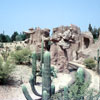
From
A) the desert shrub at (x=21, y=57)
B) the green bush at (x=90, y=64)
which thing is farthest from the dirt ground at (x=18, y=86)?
the green bush at (x=90, y=64)

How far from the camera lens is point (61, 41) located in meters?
12.5

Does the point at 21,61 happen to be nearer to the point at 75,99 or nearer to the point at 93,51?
the point at 75,99

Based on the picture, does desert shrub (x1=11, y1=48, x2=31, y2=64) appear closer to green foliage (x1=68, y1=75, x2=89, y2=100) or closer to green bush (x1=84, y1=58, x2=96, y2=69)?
green bush (x1=84, y1=58, x2=96, y2=69)

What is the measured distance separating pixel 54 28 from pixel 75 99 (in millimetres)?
16378

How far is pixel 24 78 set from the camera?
33.1 feet

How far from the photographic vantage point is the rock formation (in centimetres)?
1238

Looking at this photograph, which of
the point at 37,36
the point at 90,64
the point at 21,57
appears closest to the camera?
the point at 21,57

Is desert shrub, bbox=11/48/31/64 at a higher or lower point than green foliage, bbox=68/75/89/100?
higher

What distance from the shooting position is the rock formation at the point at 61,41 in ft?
40.6

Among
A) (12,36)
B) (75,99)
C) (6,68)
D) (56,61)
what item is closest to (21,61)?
(56,61)

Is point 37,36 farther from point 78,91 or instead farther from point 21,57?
point 78,91

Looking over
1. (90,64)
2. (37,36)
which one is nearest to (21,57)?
(90,64)

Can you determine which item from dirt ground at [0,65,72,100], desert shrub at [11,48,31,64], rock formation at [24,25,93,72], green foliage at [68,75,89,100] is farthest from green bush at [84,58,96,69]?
green foliage at [68,75,89,100]

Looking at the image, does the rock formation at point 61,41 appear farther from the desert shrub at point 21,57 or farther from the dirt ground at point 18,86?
the desert shrub at point 21,57
